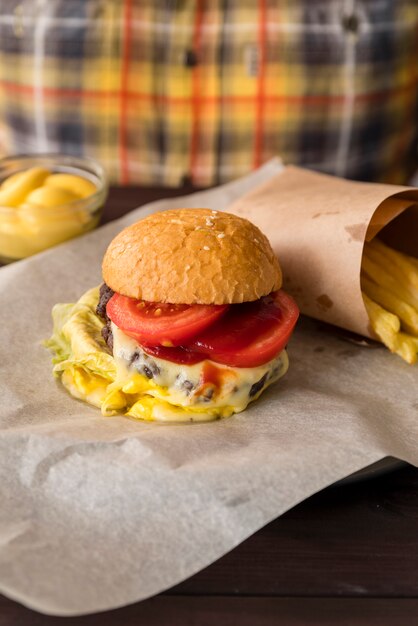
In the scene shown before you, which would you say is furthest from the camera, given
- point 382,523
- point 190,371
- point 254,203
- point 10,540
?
point 254,203

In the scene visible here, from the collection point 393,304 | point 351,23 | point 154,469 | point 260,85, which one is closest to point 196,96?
point 260,85

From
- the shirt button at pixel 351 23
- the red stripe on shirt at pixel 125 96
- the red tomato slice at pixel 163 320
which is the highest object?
the shirt button at pixel 351 23

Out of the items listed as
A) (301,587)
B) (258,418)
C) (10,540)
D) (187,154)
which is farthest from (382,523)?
(187,154)

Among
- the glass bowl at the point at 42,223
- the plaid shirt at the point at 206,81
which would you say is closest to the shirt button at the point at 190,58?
the plaid shirt at the point at 206,81

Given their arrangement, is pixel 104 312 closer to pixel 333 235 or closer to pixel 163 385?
pixel 163 385

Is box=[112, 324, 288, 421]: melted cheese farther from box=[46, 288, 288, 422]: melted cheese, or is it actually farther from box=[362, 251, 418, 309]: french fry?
box=[362, 251, 418, 309]: french fry

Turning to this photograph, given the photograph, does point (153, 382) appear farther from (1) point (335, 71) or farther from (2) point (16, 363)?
(1) point (335, 71)

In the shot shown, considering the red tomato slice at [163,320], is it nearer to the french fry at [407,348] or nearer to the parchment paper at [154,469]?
the parchment paper at [154,469]
